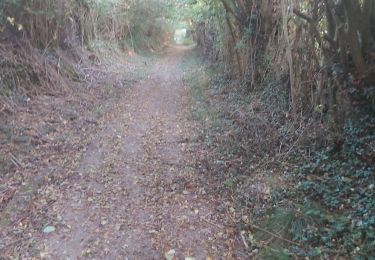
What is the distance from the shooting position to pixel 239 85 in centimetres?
1003

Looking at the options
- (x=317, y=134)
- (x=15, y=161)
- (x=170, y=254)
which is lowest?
(x=170, y=254)

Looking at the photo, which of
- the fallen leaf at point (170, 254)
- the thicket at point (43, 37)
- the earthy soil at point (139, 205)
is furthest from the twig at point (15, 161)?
the fallen leaf at point (170, 254)

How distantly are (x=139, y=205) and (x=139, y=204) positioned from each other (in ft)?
0.08

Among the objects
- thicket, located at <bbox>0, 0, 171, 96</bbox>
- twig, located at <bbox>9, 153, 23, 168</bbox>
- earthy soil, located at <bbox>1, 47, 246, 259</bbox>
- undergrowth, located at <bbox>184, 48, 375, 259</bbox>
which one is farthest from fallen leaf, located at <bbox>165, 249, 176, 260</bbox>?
thicket, located at <bbox>0, 0, 171, 96</bbox>

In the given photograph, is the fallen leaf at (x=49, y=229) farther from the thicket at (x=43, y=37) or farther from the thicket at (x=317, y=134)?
the thicket at (x=43, y=37)

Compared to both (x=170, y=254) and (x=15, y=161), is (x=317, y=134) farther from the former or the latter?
(x=15, y=161)

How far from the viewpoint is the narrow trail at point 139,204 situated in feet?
13.1

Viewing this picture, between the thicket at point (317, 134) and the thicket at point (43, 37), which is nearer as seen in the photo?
the thicket at point (317, 134)

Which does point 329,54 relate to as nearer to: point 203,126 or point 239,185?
point 239,185

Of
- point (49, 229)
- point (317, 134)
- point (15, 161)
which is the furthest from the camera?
point (15, 161)

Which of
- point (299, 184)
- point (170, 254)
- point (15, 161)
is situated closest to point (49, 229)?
point (170, 254)

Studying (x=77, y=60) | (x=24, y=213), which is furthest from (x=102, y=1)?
(x=24, y=213)

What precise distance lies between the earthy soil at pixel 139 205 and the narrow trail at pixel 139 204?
0.01 m

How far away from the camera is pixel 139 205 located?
4.81 m
